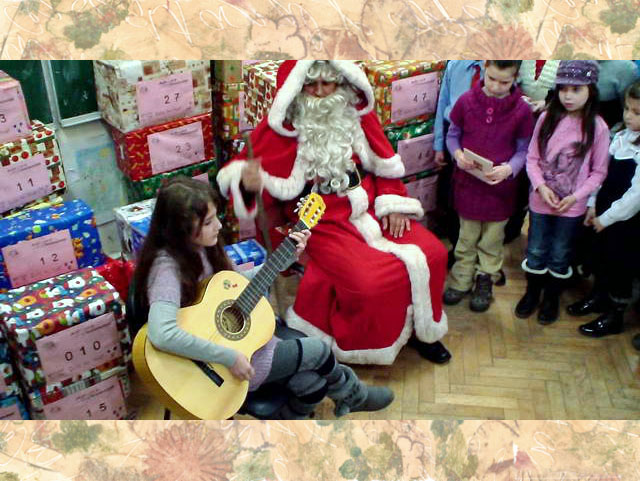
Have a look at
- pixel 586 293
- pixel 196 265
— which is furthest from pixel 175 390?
pixel 586 293

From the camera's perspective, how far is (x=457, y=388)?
1677mm

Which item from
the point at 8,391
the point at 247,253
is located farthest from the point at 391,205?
the point at 8,391

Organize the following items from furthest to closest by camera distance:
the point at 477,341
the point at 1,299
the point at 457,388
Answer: the point at 477,341, the point at 457,388, the point at 1,299

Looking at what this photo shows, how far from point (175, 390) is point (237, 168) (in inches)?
21.1

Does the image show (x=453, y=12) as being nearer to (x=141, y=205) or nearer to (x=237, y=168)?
(x=237, y=168)

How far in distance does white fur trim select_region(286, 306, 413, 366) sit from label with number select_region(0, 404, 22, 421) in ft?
2.43

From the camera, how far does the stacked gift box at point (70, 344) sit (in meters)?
1.44

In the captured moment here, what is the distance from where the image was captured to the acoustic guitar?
1.30 metres

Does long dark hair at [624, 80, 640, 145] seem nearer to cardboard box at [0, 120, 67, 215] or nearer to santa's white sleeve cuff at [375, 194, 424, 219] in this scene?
santa's white sleeve cuff at [375, 194, 424, 219]

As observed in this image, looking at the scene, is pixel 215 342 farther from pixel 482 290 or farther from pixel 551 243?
pixel 551 243

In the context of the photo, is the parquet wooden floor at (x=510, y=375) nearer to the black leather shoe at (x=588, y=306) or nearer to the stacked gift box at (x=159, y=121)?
the black leather shoe at (x=588, y=306)

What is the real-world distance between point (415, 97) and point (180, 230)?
108 centimetres

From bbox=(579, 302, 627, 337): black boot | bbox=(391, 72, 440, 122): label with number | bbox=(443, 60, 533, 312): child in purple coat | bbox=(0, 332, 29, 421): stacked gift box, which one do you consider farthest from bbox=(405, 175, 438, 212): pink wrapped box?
bbox=(0, 332, 29, 421): stacked gift box

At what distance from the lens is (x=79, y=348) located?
4.94ft
